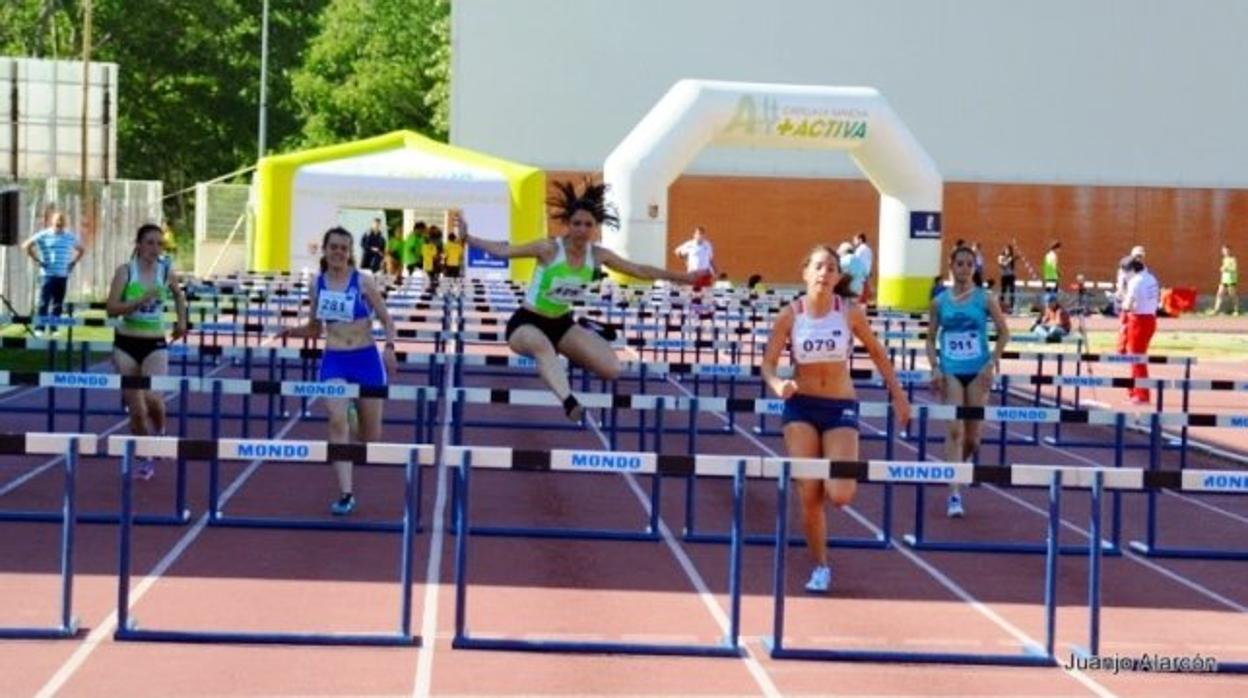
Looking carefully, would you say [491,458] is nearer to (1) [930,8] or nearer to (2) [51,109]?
(2) [51,109]

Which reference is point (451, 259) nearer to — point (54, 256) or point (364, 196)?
point (364, 196)

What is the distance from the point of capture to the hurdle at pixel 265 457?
9844 mm

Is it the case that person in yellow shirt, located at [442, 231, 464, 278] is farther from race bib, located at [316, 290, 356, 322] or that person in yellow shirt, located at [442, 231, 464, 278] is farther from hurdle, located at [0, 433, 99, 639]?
hurdle, located at [0, 433, 99, 639]

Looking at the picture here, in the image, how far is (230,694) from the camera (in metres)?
8.88

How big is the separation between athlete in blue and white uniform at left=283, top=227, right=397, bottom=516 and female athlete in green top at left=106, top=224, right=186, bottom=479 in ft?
5.38

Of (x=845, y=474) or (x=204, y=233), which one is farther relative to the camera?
(x=204, y=233)

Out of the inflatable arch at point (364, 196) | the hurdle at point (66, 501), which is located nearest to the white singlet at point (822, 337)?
the hurdle at point (66, 501)

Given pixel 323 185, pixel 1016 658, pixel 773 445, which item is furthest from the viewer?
pixel 323 185

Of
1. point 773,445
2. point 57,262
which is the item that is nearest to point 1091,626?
point 773,445

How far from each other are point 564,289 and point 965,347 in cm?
257

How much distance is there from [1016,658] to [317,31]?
85710 millimetres

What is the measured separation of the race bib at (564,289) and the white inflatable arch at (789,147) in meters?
25.5

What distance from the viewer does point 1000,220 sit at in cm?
5909

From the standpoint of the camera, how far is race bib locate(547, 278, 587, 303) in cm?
1416
